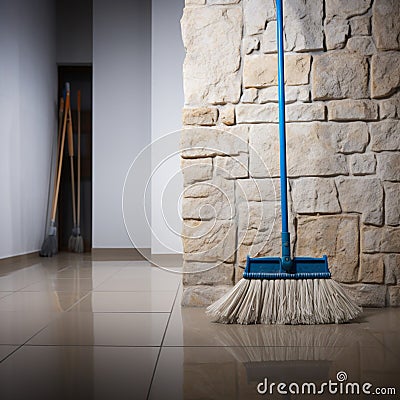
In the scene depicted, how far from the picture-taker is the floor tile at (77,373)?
985mm

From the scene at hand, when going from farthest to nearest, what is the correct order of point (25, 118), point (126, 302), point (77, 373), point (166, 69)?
point (25, 118)
point (166, 69)
point (126, 302)
point (77, 373)

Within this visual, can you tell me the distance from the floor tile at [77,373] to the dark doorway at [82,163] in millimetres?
3661

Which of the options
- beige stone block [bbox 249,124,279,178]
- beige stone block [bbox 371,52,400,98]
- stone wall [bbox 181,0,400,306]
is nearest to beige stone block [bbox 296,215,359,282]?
stone wall [bbox 181,0,400,306]

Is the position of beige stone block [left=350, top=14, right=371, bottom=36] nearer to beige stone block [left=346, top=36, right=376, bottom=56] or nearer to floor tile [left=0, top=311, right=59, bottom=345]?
beige stone block [left=346, top=36, right=376, bottom=56]

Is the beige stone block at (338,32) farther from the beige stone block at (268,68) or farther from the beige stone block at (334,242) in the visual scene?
the beige stone block at (334,242)

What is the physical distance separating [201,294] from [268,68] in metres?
0.88

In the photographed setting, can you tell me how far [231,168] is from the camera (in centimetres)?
196

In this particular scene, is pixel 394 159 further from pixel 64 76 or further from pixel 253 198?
pixel 64 76

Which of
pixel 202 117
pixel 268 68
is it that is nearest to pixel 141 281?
pixel 202 117

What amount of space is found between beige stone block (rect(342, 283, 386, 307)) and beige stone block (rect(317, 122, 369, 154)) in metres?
0.50

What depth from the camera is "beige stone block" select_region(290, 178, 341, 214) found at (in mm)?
1923

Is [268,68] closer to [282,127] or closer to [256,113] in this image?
[256,113]

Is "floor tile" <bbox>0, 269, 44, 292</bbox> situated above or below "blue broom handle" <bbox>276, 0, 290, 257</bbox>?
below

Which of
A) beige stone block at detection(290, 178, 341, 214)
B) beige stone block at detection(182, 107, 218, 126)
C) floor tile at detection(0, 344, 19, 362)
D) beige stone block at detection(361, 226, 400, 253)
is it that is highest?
beige stone block at detection(182, 107, 218, 126)
